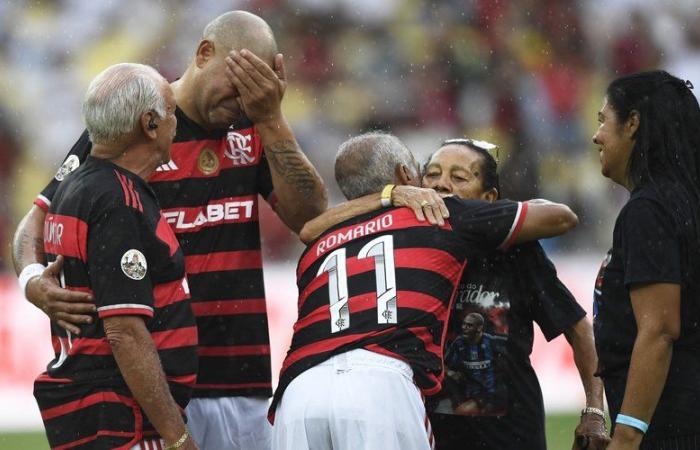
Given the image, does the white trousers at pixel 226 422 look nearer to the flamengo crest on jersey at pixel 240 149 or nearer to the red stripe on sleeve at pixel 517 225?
the flamengo crest on jersey at pixel 240 149

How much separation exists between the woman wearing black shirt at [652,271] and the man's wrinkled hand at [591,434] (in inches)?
13.1

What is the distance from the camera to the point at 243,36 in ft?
13.8

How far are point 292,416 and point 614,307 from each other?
3.56 feet

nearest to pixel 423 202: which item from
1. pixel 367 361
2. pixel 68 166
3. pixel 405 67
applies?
pixel 367 361

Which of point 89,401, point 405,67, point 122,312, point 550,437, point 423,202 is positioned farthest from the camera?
point 405,67

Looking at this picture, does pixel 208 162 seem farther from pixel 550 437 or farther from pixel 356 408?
pixel 550 437

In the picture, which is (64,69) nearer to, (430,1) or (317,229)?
(430,1)

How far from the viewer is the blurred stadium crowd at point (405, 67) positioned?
1096 cm

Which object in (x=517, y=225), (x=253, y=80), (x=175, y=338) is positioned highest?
(x=253, y=80)

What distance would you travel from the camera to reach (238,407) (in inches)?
167

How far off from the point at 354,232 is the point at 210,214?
2.17 ft

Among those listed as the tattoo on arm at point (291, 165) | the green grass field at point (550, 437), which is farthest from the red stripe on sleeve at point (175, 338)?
the green grass field at point (550, 437)

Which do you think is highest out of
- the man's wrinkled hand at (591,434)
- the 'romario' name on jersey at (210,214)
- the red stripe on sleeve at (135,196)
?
the 'romario' name on jersey at (210,214)

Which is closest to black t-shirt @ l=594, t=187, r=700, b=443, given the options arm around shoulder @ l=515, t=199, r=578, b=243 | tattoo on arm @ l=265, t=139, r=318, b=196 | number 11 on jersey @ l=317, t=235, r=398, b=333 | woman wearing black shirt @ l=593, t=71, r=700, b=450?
woman wearing black shirt @ l=593, t=71, r=700, b=450
